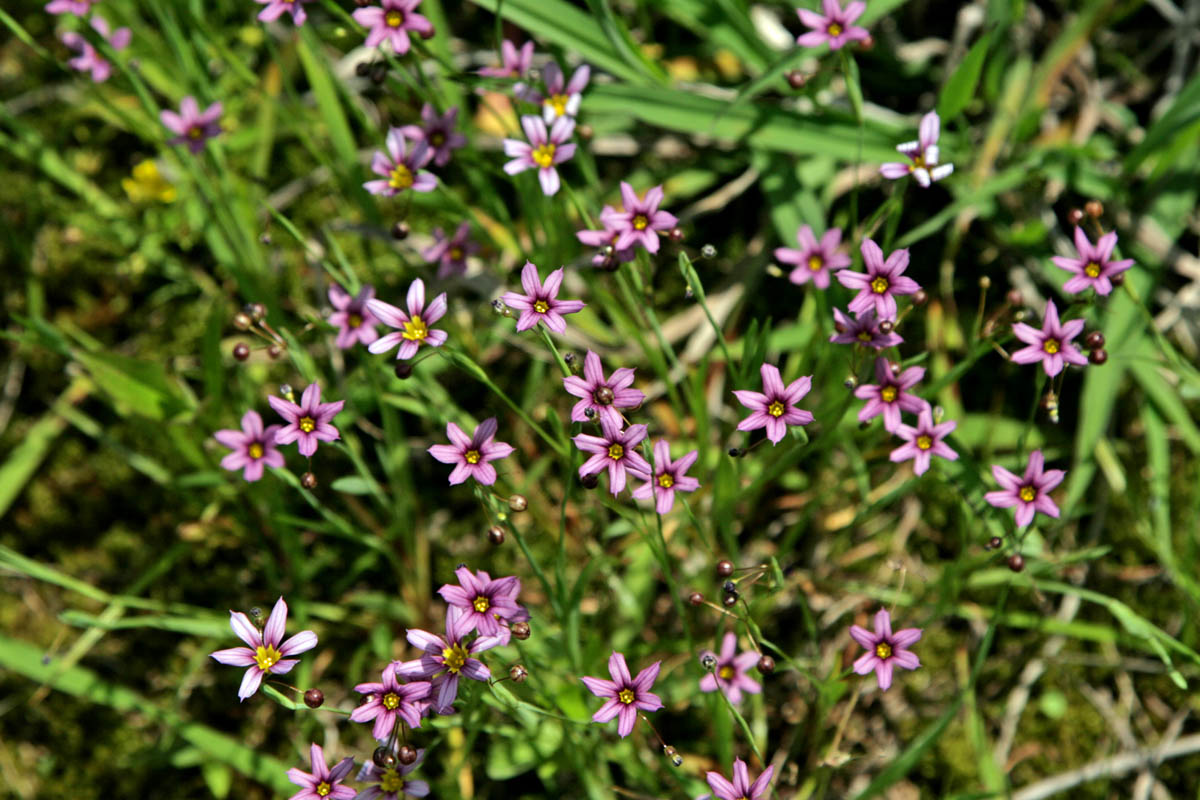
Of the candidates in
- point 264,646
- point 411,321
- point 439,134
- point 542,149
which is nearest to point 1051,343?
point 542,149

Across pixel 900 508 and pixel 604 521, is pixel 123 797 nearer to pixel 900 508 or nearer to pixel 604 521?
pixel 604 521

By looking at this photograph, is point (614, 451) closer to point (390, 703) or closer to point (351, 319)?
point (390, 703)

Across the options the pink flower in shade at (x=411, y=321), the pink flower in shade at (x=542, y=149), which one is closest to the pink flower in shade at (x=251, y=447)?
the pink flower in shade at (x=411, y=321)

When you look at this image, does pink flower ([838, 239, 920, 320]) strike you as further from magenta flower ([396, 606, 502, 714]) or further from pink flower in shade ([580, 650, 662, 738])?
magenta flower ([396, 606, 502, 714])

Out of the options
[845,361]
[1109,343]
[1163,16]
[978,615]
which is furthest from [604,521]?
[1163,16]

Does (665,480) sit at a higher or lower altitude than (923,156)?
lower

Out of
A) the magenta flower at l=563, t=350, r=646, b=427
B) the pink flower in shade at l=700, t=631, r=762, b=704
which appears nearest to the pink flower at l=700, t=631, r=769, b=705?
the pink flower in shade at l=700, t=631, r=762, b=704
